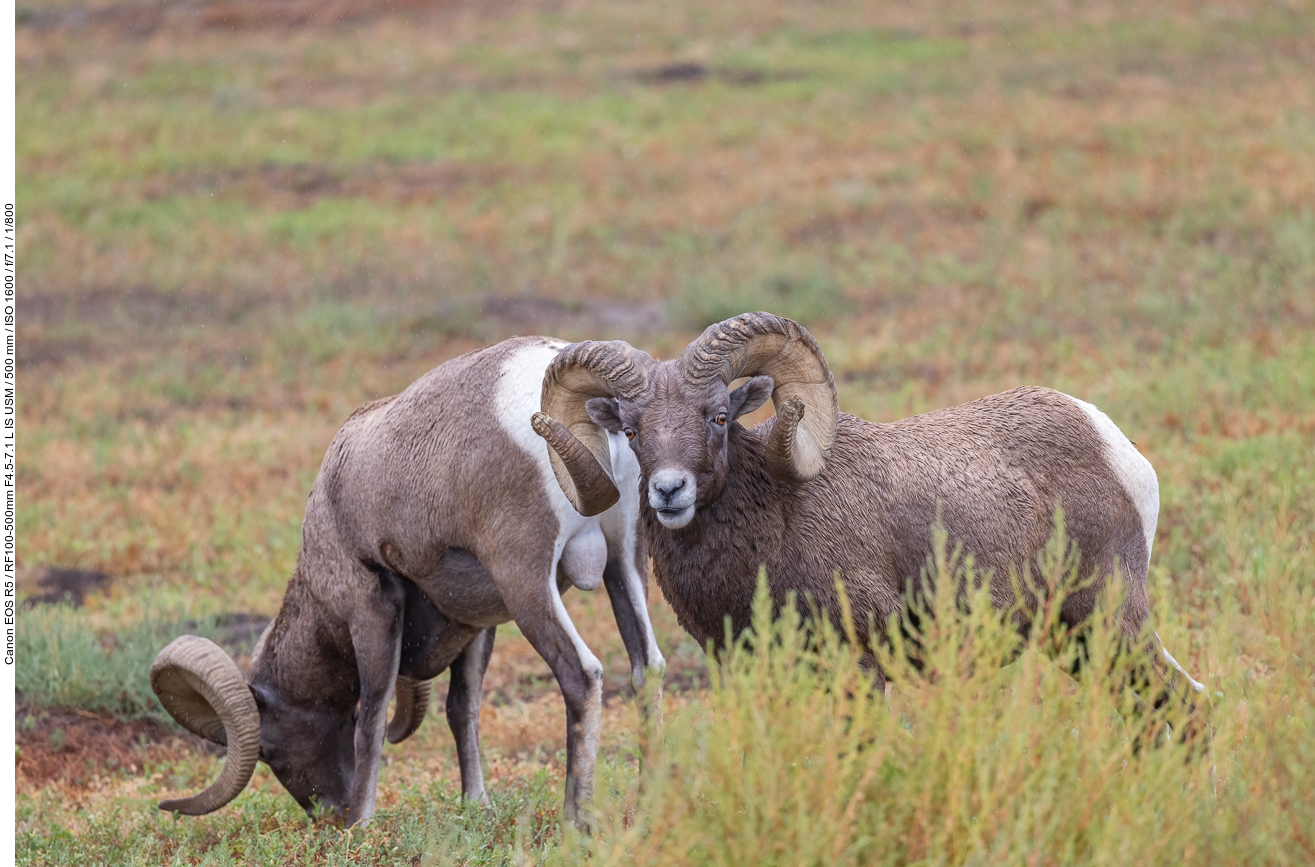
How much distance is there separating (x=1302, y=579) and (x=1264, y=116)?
1540 cm

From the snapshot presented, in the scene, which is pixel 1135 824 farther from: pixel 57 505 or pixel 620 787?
pixel 57 505

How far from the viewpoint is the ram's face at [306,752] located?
6840 millimetres

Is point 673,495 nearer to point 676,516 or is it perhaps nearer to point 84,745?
point 676,516

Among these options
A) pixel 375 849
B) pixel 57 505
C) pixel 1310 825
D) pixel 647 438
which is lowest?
pixel 57 505

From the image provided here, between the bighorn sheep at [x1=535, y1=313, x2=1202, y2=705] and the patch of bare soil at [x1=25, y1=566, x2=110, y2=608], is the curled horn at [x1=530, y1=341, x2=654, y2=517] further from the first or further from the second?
the patch of bare soil at [x1=25, y1=566, x2=110, y2=608]

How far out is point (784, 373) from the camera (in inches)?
218

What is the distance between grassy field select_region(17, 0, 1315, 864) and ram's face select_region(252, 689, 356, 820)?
0.25 m

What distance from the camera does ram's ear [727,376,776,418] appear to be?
5.42m

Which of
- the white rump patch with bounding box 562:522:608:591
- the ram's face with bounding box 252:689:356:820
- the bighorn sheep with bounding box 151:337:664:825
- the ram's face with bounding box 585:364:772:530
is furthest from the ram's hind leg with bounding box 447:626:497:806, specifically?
the ram's face with bounding box 585:364:772:530

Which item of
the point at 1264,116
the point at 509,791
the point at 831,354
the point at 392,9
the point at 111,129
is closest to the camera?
the point at 509,791

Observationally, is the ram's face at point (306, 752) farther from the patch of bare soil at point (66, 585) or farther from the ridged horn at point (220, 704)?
the patch of bare soil at point (66, 585)

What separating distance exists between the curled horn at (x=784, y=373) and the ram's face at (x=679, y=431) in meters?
0.08

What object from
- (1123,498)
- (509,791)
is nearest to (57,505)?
(509,791)

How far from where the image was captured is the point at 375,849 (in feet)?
18.6
